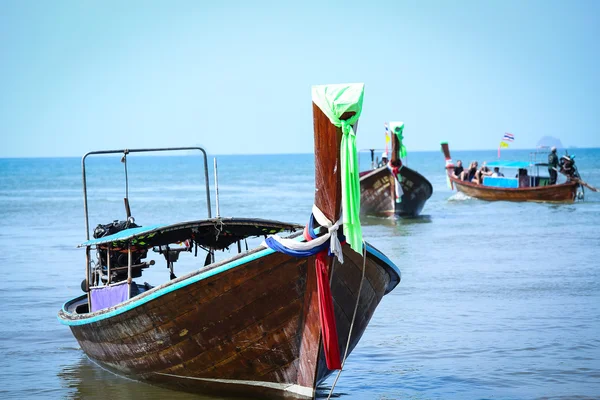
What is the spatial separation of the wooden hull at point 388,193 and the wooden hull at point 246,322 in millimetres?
18740

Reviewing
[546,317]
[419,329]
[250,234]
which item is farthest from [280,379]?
[546,317]

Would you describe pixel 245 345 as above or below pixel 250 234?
below

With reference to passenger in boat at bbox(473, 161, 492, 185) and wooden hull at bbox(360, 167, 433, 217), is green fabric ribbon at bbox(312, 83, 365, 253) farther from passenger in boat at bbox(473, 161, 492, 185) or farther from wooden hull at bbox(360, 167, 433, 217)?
Result: passenger in boat at bbox(473, 161, 492, 185)

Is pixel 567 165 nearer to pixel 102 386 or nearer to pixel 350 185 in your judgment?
pixel 102 386

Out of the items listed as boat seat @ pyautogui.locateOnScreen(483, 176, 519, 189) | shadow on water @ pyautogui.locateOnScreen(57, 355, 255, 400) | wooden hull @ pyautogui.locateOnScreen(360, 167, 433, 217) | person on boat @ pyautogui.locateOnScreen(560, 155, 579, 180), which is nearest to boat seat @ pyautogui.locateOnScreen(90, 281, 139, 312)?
shadow on water @ pyautogui.locateOnScreen(57, 355, 255, 400)

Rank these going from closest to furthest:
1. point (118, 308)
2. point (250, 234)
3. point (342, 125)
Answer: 1. point (342, 125)
2. point (118, 308)
3. point (250, 234)

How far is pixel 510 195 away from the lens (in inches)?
1244

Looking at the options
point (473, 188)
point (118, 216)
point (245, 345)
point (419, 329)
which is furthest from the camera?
point (473, 188)

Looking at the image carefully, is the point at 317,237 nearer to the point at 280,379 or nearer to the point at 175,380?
the point at 280,379

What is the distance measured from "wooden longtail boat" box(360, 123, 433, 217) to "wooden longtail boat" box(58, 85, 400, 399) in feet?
59.7

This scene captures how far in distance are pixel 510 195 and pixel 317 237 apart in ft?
85.1

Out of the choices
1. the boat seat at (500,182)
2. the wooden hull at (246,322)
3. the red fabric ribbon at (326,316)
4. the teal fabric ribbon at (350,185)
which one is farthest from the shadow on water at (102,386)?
the boat seat at (500,182)

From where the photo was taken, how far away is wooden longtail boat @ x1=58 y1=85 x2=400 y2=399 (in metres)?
6.76

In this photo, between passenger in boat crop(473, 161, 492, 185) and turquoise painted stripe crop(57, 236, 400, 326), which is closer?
turquoise painted stripe crop(57, 236, 400, 326)
